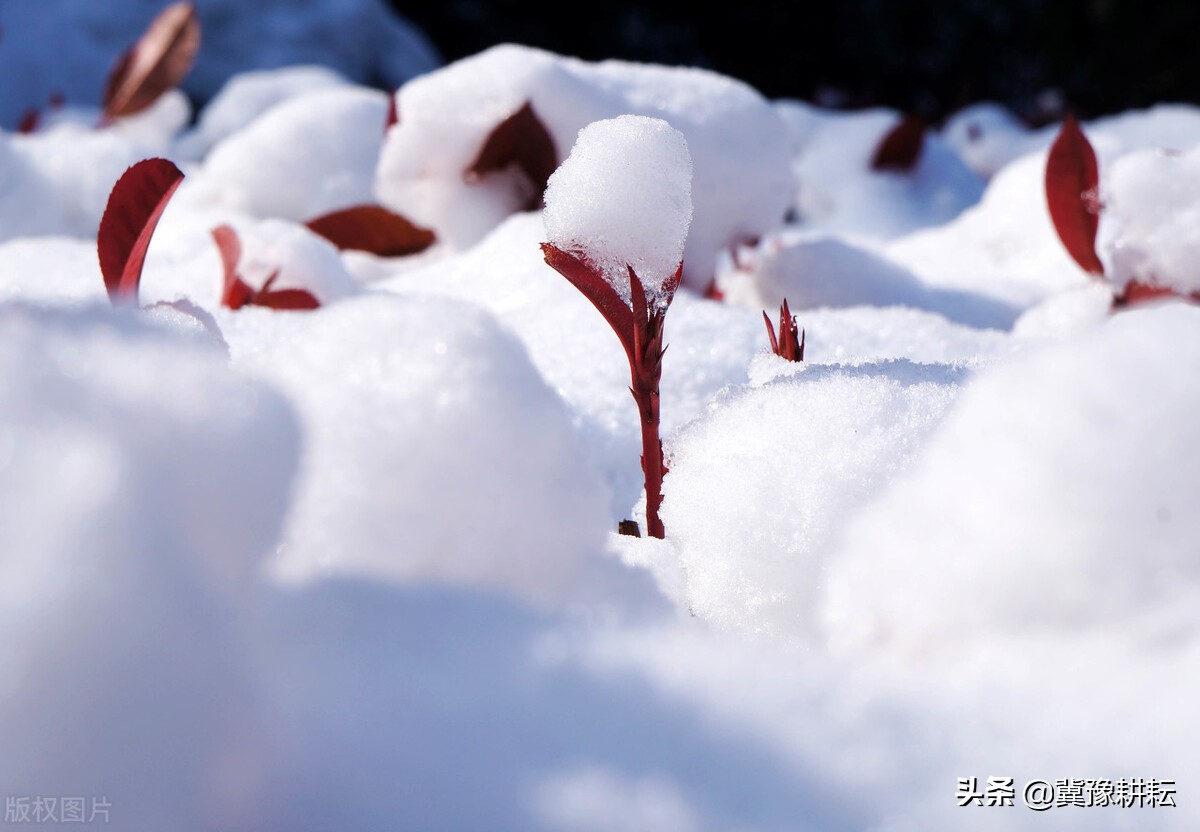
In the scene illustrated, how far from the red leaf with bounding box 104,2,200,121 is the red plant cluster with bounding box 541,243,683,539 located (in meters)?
1.24

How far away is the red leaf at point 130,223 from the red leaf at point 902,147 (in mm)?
1598

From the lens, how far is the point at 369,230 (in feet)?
3.68

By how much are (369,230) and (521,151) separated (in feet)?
0.81

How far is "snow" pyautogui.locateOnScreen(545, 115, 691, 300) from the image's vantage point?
426mm

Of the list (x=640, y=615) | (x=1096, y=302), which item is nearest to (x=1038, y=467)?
(x=640, y=615)

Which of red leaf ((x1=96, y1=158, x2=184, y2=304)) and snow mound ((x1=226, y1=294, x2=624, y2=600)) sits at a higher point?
red leaf ((x1=96, y1=158, x2=184, y2=304))

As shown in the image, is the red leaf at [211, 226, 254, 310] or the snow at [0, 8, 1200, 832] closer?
the snow at [0, 8, 1200, 832]

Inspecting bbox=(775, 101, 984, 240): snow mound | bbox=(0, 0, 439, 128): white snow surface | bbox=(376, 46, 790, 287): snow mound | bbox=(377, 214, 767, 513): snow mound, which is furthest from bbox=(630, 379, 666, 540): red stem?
bbox=(0, 0, 439, 128): white snow surface

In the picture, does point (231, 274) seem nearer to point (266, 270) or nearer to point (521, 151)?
point (266, 270)

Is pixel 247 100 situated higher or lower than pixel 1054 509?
higher

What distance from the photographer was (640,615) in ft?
1.12

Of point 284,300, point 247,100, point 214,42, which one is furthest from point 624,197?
point 214,42

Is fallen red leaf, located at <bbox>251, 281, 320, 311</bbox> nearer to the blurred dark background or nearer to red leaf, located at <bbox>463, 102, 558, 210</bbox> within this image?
red leaf, located at <bbox>463, 102, 558, 210</bbox>

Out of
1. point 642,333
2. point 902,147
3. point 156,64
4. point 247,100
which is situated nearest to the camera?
point 642,333
